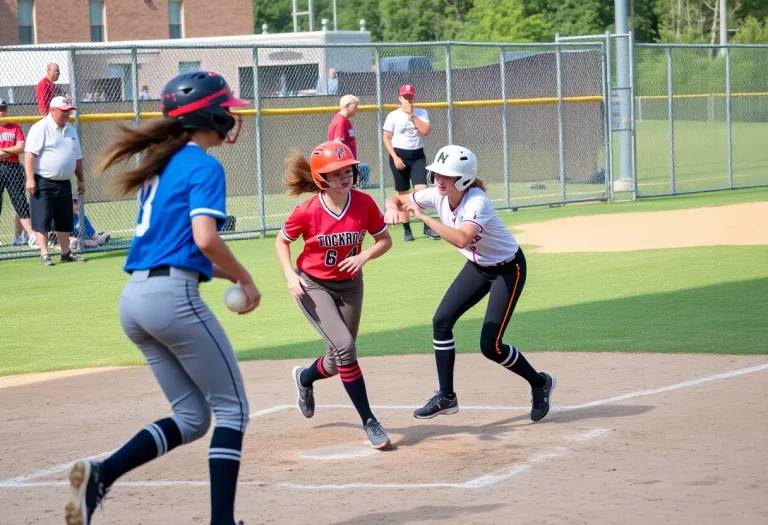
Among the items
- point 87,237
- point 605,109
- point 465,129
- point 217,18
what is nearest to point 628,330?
point 87,237

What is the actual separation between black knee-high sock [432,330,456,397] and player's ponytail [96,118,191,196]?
111 inches

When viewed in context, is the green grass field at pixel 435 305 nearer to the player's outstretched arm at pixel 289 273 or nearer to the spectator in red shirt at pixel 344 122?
the spectator in red shirt at pixel 344 122

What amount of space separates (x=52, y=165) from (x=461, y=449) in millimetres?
9888

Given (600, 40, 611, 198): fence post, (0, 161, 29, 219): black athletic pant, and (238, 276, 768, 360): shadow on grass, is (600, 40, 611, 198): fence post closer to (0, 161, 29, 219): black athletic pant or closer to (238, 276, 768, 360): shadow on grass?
(238, 276, 768, 360): shadow on grass

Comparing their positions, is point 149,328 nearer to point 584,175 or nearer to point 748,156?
point 584,175

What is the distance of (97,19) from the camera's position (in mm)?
51250

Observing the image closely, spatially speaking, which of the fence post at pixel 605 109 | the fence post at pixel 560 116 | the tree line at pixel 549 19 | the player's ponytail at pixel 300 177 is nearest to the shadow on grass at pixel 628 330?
the player's ponytail at pixel 300 177

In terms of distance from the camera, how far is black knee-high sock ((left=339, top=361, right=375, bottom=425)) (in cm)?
652

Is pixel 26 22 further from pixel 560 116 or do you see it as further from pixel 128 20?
pixel 560 116

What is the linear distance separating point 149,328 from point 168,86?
104 cm

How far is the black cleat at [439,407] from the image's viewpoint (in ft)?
23.1

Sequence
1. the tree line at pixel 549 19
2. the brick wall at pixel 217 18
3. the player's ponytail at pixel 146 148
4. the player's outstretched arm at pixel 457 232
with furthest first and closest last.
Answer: the tree line at pixel 549 19, the brick wall at pixel 217 18, the player's outstretched arm at pixel 457 232, the player's ponytail at pixel 146 148

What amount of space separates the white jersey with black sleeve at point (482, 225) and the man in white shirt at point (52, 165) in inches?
342

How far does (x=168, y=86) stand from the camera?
475cm
